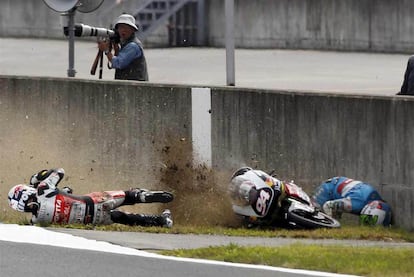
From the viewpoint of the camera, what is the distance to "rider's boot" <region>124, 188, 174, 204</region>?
1447 centimetres

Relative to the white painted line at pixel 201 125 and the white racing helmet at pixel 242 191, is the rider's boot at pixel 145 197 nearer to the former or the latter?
the white racing helmet at pixel 242 191

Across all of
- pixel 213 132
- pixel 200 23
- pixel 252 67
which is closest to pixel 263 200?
pixel 213 132

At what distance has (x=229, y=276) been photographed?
1057cm

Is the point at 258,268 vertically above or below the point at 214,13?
below

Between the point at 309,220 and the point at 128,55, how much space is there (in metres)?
3.56

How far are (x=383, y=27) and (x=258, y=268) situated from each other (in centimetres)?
1662

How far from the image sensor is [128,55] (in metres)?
16.5

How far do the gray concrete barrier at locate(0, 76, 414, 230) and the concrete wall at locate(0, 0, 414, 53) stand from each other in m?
12.0

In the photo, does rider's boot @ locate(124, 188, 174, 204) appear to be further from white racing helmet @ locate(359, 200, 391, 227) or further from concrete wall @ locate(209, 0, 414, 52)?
concrete wall @ locate(209, 0, 414, 52)

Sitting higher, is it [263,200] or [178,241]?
[263,200]

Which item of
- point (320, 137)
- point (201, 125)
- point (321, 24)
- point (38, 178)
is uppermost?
Answer: point (321, 24)

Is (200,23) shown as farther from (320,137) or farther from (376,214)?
(376,214)

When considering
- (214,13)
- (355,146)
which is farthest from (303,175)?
(214,13)

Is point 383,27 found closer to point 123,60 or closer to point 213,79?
point 213,79
